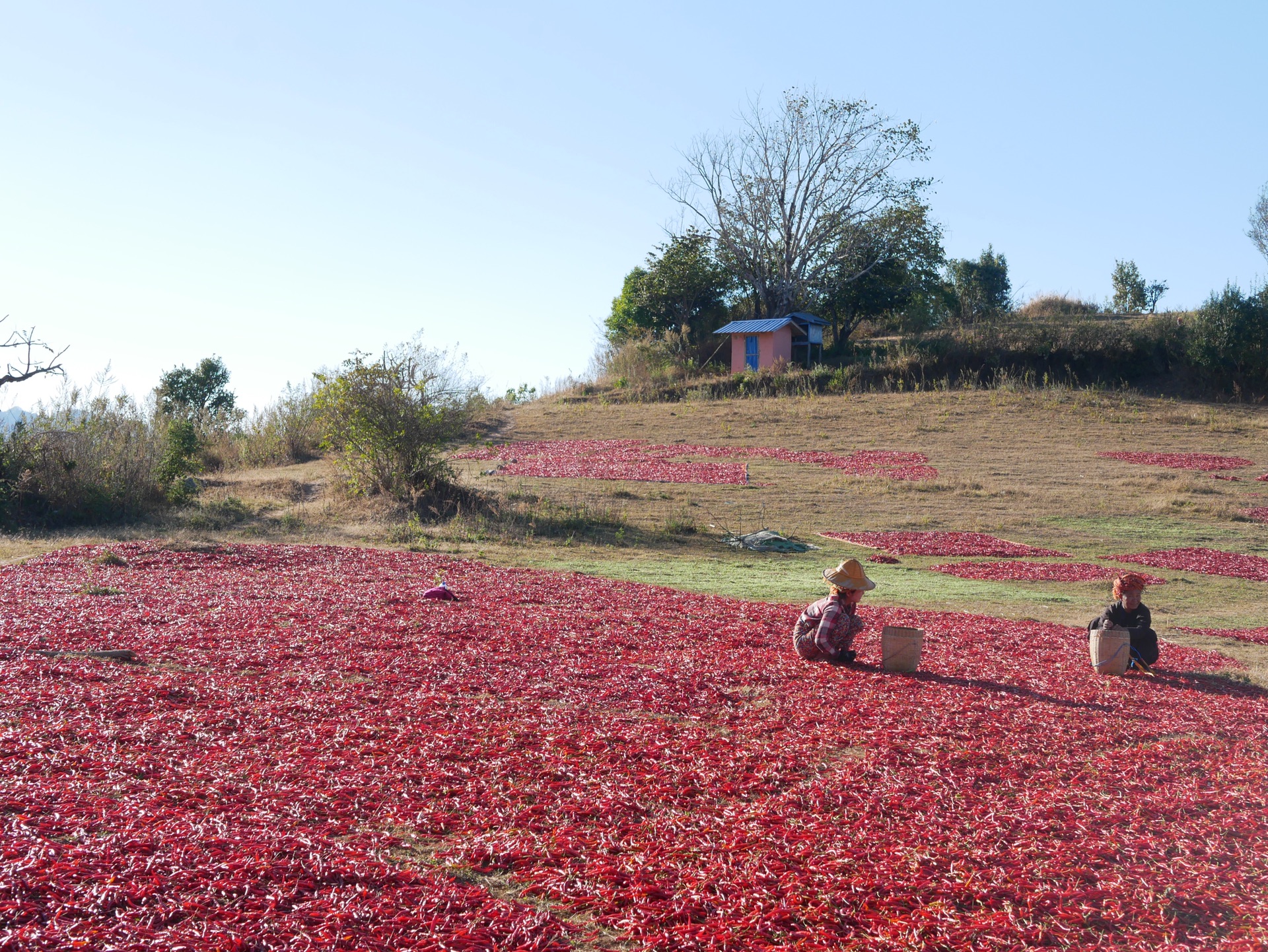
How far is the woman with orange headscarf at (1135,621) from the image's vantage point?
900cm

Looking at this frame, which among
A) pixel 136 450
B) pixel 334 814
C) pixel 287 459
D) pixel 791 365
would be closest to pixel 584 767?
pixel 334 814

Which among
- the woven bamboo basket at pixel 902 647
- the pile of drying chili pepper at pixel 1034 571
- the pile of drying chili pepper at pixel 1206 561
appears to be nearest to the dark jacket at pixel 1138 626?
the woven bamboo basket at pixel 902 647

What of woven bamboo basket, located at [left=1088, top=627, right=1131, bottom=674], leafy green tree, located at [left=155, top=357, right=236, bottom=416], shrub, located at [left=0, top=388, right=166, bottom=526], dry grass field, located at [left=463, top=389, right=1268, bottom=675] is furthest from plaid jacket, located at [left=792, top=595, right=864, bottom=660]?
leafy green tree, located at [left=155, top=357, right=236, bottom=416]

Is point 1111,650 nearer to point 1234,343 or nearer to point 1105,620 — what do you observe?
point 1105,620

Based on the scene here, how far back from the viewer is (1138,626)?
29.9 feet

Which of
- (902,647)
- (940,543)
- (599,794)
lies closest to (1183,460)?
(940,543)

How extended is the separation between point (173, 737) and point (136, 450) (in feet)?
56.5

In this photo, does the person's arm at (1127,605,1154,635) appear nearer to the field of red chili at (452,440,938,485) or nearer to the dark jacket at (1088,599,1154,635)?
the dark jacket at (1088,599,1154,635)

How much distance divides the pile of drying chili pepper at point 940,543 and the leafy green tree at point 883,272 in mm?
32703

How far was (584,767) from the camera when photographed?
5.80m

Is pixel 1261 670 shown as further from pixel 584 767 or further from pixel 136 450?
pixel 136 450

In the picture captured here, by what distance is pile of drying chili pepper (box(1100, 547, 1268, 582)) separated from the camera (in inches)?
662

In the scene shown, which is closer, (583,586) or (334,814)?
(334,814)

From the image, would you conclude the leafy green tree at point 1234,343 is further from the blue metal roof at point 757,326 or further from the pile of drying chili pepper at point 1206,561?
the pile of drying chili pepper at point 1206,561
